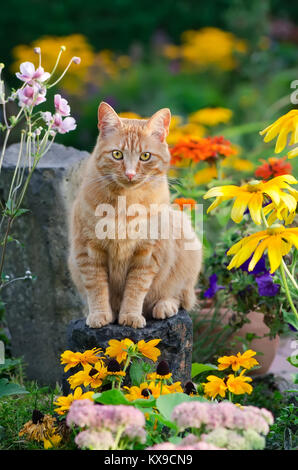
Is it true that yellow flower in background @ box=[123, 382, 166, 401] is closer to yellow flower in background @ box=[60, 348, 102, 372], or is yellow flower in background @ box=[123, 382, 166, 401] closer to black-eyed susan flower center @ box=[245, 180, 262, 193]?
yellow flower in background @ box=[60, 348, 102, 372]

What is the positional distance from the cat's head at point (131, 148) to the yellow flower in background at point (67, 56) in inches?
312

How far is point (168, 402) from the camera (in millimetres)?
2395

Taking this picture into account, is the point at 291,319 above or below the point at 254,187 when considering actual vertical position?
below

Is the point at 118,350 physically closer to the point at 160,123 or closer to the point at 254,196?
the point at 254,196

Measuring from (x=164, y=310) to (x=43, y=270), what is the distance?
1.06 meters

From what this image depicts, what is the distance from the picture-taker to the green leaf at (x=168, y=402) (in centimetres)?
232

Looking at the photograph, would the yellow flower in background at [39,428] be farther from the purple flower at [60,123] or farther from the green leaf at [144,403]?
the purple flower at [60,123]

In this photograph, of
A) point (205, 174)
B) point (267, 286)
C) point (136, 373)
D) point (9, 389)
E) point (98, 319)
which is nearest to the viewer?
point (136, 373)

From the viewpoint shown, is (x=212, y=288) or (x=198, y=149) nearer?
(x=212, y=288)

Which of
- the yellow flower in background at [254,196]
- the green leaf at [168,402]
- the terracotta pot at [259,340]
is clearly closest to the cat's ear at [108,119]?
the yellow flower in background at [254,196]

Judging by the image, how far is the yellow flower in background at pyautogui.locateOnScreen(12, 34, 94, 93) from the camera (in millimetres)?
10735

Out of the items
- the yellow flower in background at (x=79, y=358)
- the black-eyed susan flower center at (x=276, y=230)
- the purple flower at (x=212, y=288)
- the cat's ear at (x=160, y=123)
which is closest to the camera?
the black-eyed susan flower center at (x=276, y=230)

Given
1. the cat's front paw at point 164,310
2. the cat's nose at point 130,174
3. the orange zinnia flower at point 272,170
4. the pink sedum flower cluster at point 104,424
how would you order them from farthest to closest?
1. the orange zinnia flower at point 272,170
2. the cat's front paw at point 164,310
3. the cat's nose at point 130,174
4. the pink sedum flower cluster at point 104,424

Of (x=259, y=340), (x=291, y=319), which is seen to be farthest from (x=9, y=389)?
(x=259, y=340)
